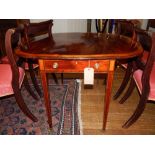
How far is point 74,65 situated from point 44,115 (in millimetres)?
815

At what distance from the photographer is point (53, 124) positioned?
1.57 m

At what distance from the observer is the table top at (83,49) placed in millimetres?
1076

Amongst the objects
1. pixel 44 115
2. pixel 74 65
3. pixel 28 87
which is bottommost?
pixel 44 115

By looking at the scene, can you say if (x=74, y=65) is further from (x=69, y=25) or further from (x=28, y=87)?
(x=69, y=25)

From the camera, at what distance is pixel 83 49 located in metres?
1.19

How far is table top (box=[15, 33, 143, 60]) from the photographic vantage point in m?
1.08

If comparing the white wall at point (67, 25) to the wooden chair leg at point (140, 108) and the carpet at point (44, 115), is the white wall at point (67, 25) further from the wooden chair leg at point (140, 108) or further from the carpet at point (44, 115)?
the wooden chair leg at point (140, 108)

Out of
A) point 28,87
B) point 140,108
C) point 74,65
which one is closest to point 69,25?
point 28,87

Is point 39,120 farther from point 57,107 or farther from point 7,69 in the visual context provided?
point 7,69

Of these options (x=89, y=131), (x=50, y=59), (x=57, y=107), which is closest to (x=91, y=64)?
(x=50, y=59)

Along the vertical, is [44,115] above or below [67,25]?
below

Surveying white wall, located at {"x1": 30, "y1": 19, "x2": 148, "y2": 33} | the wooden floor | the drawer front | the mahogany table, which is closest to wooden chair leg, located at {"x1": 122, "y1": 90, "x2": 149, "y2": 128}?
the wooden floor

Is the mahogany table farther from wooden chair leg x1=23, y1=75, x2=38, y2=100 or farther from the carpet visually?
wooden chair leg x1=23, y1=75, x2=38, y2=100

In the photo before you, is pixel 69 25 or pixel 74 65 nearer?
pixel 74 65
